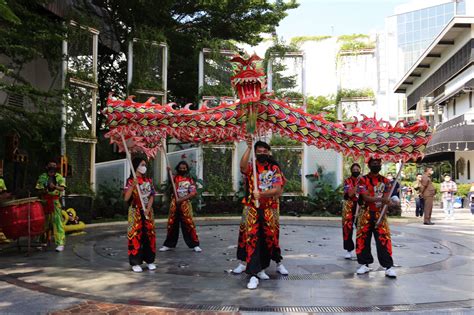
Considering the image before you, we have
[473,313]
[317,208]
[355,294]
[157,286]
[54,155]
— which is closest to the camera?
[473,313]

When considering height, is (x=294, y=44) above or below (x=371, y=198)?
above

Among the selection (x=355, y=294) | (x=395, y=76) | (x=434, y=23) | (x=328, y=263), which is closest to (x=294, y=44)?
(x=328, y=263)

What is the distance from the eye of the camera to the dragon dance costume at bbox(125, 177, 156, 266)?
7.12 metres

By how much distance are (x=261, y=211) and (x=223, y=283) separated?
45.7 inches

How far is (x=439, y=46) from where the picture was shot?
33.4m

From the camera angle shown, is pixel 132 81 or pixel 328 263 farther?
pixel 132 81

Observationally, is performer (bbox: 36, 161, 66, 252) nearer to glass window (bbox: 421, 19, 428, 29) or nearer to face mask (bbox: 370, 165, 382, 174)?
face mask (bbox: 370, 165, 382, 174)

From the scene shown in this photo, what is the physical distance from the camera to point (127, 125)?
7.45 m

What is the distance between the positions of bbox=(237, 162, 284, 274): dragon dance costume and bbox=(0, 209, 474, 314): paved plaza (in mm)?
375

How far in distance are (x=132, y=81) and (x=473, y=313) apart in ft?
47.9

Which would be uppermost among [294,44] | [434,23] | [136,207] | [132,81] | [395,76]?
[434,23]

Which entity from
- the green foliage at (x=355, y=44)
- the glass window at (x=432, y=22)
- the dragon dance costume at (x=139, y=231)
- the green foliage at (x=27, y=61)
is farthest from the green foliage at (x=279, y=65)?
the glass window at (x=432, y=22)

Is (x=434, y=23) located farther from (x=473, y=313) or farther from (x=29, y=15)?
(x=473, y=313)

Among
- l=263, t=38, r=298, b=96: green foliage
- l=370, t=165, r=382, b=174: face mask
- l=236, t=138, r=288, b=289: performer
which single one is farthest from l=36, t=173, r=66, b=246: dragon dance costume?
l=263, t=38, r=298, b=96: green foliage
